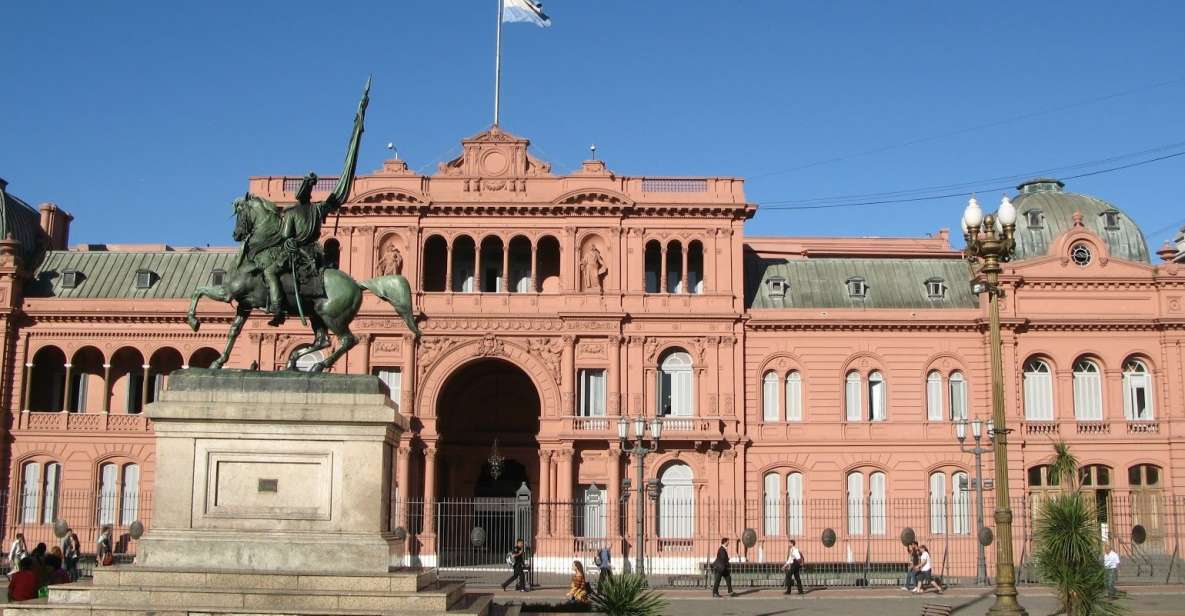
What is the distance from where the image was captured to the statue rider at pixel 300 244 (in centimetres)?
1919

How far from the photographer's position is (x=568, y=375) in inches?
1946

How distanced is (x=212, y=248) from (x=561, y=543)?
27.9 meters

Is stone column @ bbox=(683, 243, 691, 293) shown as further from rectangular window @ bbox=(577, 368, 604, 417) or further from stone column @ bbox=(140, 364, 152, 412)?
stone column @ bbox=(140, 364, 152, 412)

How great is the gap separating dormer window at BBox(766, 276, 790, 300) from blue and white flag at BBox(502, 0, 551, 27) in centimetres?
1431

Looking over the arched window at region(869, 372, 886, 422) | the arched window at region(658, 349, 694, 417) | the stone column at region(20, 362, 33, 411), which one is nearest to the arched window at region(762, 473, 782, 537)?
the arched window at region(658, 349, 694, 417)

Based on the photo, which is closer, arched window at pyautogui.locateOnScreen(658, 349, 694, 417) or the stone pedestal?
the stone pedestal

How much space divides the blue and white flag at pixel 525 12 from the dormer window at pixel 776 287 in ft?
47.0

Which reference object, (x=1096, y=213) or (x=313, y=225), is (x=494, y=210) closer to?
(x=1096, y=213)

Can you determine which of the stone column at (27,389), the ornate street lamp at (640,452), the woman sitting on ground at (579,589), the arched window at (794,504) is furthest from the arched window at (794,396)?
the stone column at (27,389)

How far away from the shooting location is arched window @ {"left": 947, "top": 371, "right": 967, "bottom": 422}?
51.4m

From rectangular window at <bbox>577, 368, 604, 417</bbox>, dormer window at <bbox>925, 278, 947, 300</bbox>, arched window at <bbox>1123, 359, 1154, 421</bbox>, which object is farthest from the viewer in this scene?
dormer window at <bbox>925, 278, 947, 300</bbox>

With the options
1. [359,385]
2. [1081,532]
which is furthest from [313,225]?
[1081,532]

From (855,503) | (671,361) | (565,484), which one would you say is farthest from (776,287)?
(565,484)

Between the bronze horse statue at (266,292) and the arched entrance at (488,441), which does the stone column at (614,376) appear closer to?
the arched entrance at (488,441)
